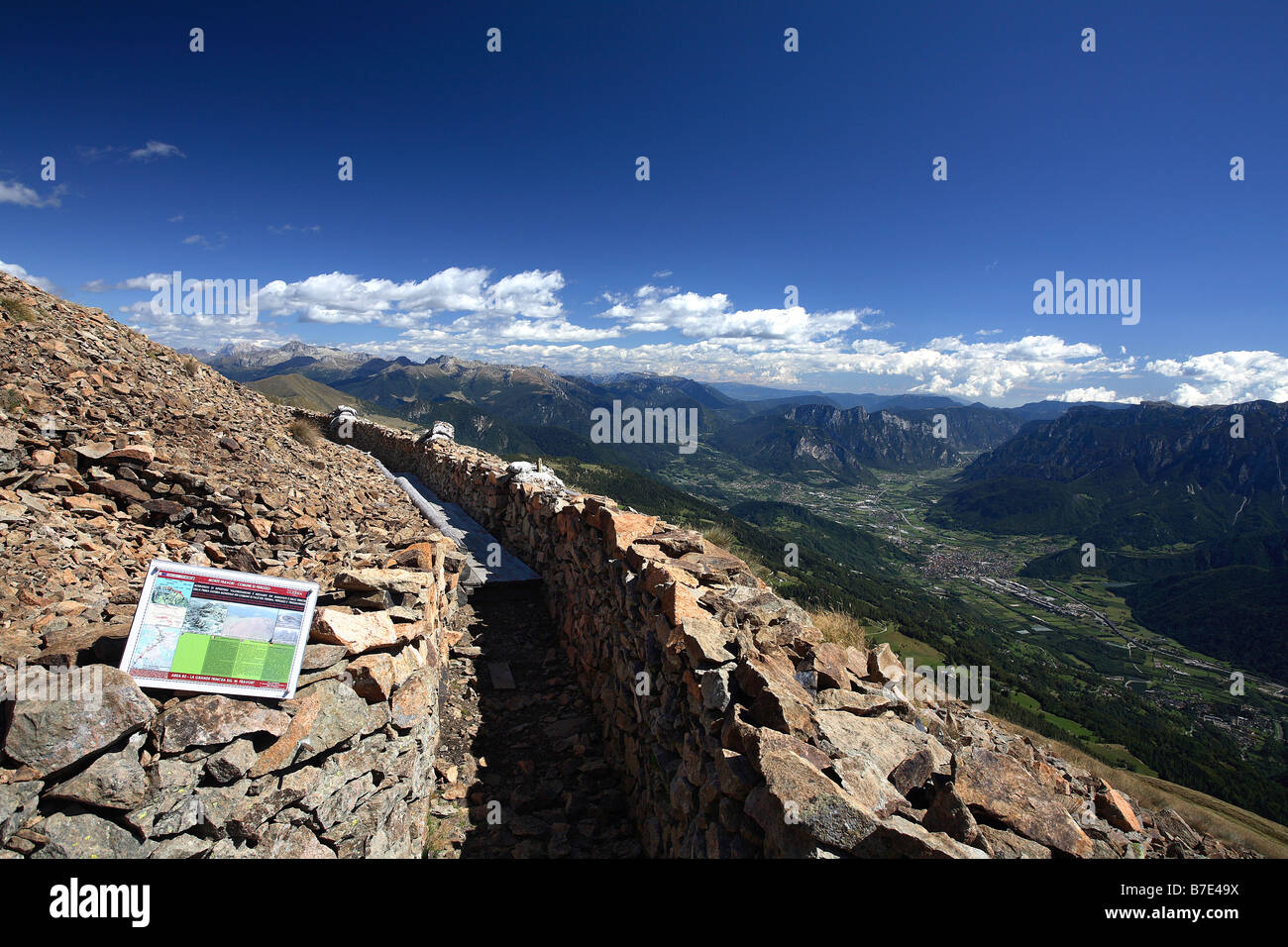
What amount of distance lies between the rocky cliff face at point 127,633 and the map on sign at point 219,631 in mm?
147

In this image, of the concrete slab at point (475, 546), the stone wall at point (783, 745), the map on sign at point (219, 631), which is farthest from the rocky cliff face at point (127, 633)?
the stone wall at point (783, 745)

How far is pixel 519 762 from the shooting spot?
6582 mm

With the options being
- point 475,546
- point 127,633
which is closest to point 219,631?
point 127,633

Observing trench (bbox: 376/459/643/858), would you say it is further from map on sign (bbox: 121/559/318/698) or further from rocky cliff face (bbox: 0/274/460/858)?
map on sign (bbox: 121/559/318/698)

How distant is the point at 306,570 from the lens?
7645mm

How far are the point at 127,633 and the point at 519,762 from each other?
4.38 meters

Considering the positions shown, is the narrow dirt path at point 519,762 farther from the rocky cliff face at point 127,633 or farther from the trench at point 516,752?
the rocky cliff face at point 127,633

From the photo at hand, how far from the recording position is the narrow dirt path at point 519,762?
5484mm

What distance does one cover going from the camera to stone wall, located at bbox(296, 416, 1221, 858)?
10.9ft

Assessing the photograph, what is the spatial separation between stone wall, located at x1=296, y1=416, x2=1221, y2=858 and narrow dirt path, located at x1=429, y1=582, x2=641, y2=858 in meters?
0.37

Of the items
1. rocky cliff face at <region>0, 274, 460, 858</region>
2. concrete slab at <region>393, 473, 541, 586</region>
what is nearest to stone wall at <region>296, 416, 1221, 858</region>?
rocky cliff face at <region>0, 274, 460, 858</region>
